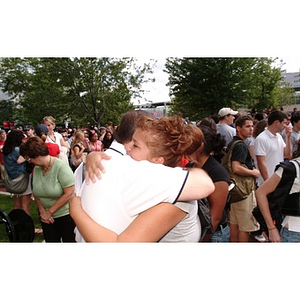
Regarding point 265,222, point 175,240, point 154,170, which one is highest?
point 154,170

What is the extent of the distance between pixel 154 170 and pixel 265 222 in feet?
4.00

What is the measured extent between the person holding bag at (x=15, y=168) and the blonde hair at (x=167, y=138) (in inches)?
146

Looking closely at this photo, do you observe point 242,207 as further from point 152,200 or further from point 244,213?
point 152,200

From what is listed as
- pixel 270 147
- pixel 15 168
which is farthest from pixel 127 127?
pixel 15 168

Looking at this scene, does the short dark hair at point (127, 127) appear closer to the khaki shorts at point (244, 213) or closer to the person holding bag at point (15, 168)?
the khaki shorts at point (244, 213)

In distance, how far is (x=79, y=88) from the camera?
12.2 meters

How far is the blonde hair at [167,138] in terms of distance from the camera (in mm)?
1164

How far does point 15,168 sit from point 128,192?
12.7ft

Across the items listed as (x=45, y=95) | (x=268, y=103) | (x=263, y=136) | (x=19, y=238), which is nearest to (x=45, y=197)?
(x=19, y=238)

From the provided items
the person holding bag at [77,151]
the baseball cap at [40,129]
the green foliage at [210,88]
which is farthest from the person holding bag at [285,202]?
the green foliage at [210,88]

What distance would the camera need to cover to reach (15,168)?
4445 millimetres

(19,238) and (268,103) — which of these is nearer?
(19,238)

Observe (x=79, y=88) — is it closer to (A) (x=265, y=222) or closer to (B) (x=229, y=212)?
(B) (x=229, y=212)

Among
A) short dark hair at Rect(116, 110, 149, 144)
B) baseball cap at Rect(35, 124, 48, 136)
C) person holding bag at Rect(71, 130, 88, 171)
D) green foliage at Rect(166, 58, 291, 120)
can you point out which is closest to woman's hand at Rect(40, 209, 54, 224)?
short dark hair at Rect(116, 110, 149, 144)
